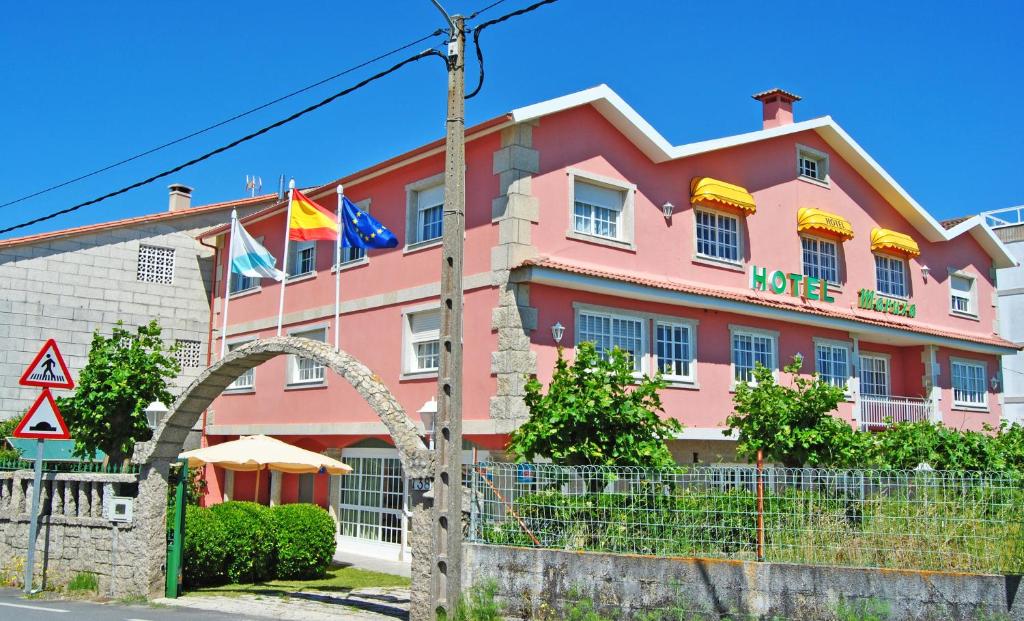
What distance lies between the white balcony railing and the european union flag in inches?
462

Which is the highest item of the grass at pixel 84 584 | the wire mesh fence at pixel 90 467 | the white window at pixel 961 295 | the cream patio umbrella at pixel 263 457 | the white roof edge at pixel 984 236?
the white roof edge at pixel 984 236

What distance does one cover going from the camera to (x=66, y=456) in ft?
73.7

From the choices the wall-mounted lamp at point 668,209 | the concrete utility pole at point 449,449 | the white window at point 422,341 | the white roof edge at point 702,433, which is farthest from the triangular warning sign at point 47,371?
the wall-mounted lamp at point 668,209

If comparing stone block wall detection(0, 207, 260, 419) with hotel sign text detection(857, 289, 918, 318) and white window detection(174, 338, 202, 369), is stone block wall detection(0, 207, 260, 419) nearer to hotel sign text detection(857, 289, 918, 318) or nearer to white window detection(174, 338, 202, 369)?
white window detection(174, 338, 202, 369)

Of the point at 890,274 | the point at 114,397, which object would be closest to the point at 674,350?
the point at 890,274

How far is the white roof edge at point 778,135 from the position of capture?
701 inches

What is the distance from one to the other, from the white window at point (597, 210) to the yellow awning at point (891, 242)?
8099 mm

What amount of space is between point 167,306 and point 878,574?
20.5m

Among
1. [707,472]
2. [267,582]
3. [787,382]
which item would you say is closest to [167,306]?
[267,582]

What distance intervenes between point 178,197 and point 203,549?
16.3 meters

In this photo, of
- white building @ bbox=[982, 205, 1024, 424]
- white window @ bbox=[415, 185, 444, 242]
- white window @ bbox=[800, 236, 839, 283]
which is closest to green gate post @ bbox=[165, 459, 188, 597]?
white window @ bbox=[415, 185, 444, 242]

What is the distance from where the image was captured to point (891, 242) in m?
23.5

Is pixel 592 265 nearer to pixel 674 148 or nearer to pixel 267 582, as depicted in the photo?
pixel 674 148

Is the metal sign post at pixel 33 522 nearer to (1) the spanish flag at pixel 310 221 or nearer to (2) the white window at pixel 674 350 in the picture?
(1) the spanish flag at pixel 310 221
